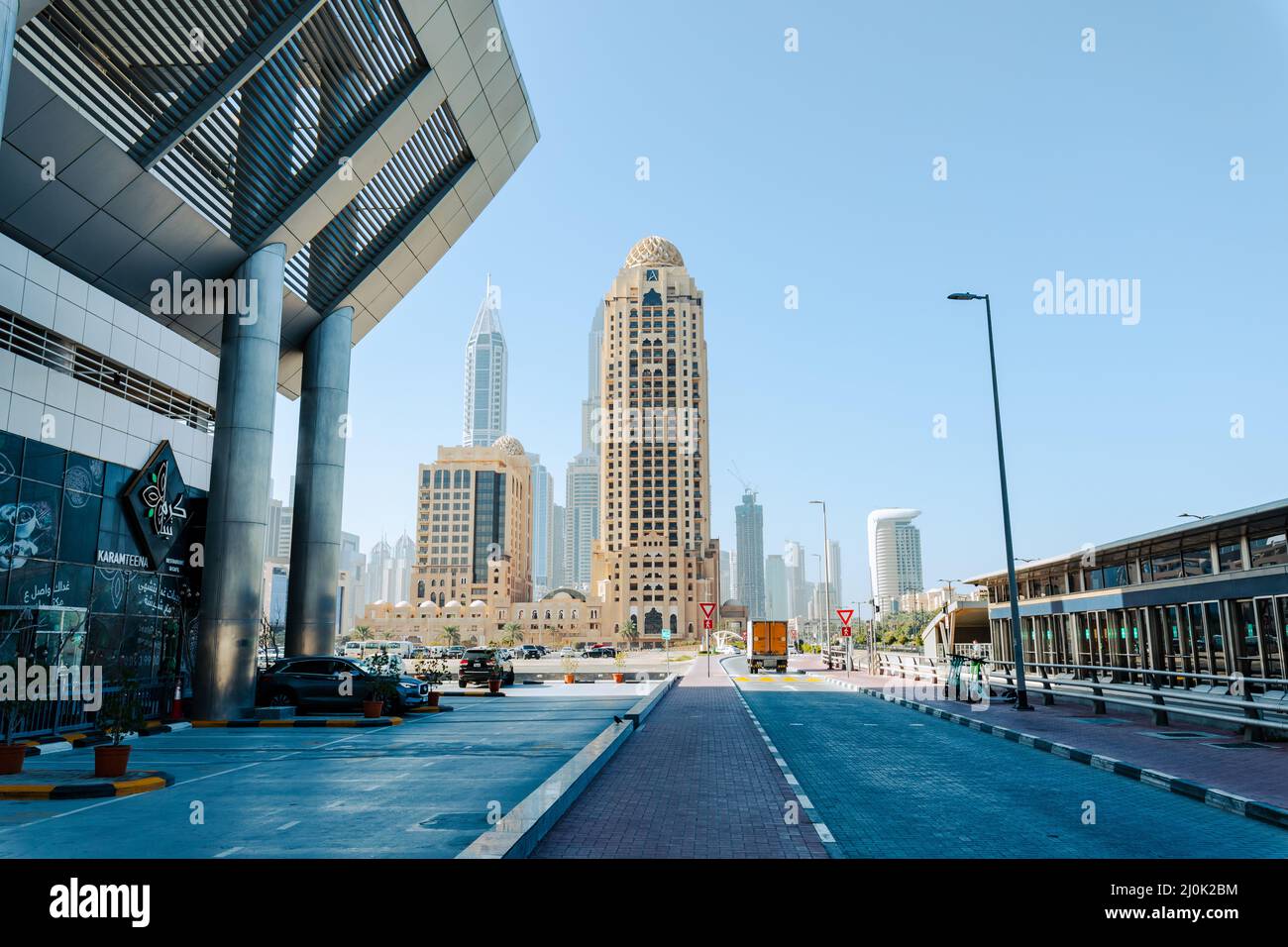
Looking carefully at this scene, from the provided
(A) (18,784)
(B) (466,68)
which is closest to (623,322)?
(B) (466,68)

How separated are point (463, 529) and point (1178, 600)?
176 meters

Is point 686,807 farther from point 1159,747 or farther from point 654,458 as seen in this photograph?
point 654,458

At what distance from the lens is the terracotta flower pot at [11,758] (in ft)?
40.6

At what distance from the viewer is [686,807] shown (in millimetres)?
10148

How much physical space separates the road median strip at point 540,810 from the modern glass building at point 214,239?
1157 centimetres

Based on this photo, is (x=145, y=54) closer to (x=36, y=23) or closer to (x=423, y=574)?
(x=36, y=23)

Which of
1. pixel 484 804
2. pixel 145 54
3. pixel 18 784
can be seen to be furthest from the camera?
pixel 145 54

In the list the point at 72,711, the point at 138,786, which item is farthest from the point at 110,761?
the point at 72,711

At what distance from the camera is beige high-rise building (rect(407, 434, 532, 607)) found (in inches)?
7347

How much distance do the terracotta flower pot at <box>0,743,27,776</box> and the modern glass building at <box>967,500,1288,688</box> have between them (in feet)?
62.4

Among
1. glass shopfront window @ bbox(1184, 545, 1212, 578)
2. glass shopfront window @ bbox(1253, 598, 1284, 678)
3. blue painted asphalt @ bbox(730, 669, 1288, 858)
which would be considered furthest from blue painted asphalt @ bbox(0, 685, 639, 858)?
glass shopfront window @ bbox(1184, 545, 1212, 578)

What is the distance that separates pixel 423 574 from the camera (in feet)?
619

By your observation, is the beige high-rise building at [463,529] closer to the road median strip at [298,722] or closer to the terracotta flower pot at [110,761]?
the road median strip at [298,722]
